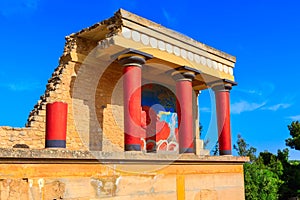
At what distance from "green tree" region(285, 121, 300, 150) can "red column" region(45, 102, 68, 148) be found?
14.4 m

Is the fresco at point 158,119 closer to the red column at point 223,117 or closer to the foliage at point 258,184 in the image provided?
the red column at point 223,117

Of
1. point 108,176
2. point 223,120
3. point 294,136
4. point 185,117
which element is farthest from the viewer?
point 294,136

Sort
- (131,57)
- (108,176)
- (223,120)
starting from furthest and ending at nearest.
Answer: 1. (223,120)
2. (131,57)
3. (108,176)

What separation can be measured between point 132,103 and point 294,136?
498 inches

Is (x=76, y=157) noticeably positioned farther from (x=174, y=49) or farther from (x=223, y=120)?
(x=223, y=120)

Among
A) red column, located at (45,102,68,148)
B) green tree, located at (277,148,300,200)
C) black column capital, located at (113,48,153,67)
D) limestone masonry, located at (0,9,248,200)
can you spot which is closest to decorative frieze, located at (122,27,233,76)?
limestone masonry, located at (0,9,248,200)

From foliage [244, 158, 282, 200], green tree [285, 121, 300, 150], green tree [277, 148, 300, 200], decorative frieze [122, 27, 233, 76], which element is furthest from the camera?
green tree [285, 121, 300, 150]

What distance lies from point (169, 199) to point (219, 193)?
1980 millimetres

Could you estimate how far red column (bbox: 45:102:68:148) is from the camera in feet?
19.1

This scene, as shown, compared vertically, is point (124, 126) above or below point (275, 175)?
above

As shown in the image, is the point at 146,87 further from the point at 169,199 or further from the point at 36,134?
the point at 169,199

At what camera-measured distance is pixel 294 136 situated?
58.6 ft

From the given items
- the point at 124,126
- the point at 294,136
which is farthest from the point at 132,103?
the point at 294,136

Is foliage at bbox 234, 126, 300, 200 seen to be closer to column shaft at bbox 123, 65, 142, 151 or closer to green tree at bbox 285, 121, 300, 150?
green tree at bbox 285, 121, 300, 150
